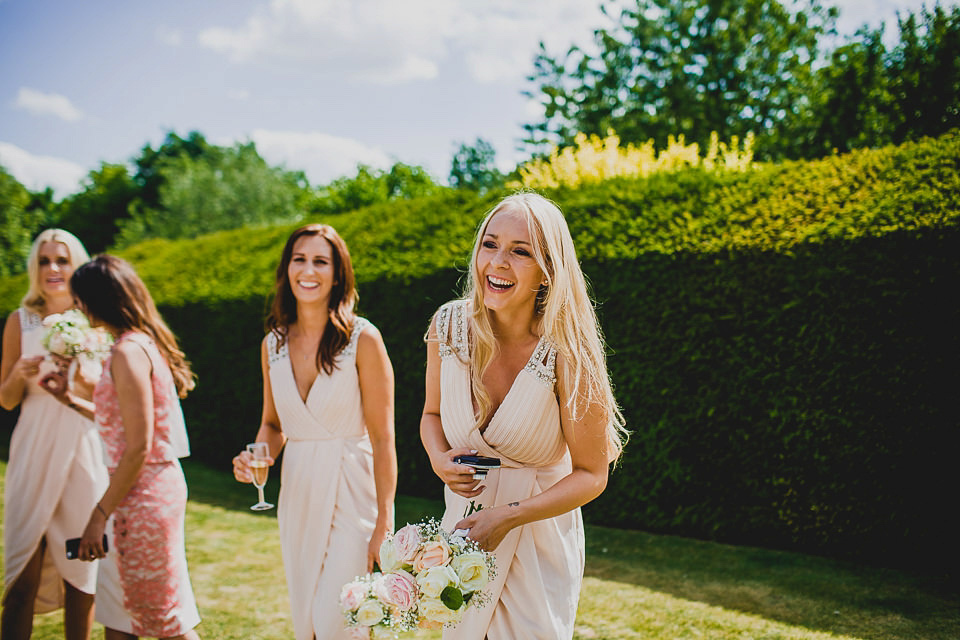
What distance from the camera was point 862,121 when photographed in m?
19.3

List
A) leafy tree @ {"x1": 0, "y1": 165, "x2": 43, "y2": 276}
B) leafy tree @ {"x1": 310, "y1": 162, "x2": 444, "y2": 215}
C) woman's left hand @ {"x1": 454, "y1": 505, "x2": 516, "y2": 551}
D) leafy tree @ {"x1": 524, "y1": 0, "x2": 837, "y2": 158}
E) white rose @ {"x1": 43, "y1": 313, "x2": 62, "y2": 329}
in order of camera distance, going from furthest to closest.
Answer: leafy tree @ {"x1": 310, "y1": 162, "x2": 444, "y2": 215} < leafy tree @ {"x1": 0, "y1": 165, "x2": 43, "y2": 276} < leafy tree @ {"x1": 524, "y1": 0, "x2": 837, "y2": 158} < white rose @ {"x1": 43, "y1": 313, "x2": 62, "y2": 329} < woman's left hand @ {"x1": 454, "y1": 505, "x2": 516, "y2": 551}

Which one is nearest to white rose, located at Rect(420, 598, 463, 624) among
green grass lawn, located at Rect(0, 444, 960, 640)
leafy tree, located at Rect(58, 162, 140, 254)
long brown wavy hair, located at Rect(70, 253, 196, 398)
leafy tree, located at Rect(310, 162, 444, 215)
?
long brown wavy hair, located at Rect(70, 253, 196, 398)

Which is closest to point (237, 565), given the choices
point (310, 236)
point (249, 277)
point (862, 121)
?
point (310, 236)

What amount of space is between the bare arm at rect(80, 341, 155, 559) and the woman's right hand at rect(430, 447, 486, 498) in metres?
1.65

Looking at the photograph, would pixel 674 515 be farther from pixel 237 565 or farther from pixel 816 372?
pixel 237 565

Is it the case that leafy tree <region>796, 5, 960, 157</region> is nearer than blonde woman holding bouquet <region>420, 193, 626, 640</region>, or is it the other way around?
blonde woman holding bouquet <region>420, 193, 626, 640</region>

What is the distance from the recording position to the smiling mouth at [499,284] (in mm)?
2436

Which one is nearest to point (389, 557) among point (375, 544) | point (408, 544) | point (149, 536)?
point (408, 544)

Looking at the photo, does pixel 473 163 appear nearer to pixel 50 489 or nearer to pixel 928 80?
pixel 928 80

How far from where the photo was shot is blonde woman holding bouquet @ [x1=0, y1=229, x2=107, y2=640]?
13.2 feet

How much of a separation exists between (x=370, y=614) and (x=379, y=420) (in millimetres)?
1525

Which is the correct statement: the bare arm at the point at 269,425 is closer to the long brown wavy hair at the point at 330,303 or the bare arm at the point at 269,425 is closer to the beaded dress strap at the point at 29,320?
the long brown wavy hair at the point at 330,303

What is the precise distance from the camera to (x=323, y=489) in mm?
3273

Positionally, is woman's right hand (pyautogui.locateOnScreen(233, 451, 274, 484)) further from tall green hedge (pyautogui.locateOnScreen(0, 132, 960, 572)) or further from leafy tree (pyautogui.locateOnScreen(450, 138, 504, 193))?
leafy tree (pyautogui.locateOnScreen(450, 138, 504, 193))
